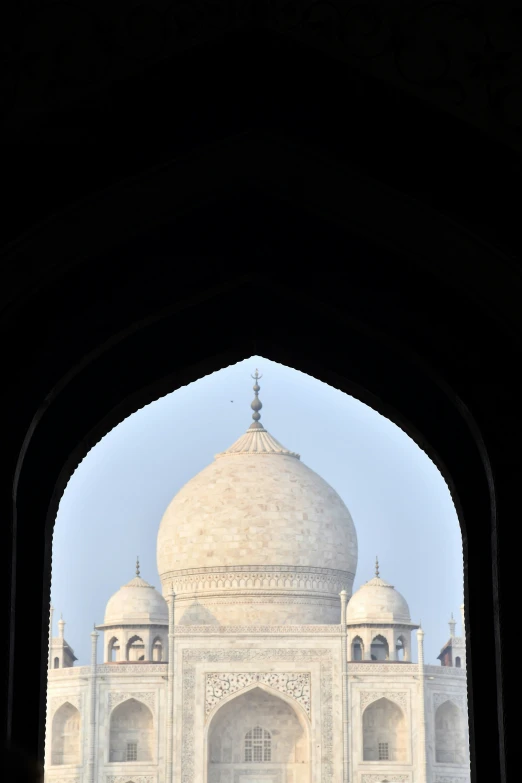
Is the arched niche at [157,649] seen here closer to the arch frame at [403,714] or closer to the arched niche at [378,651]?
the arched niche at [378,651]

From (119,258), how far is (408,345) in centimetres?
74

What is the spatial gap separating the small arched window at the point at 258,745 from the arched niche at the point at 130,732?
1.80 meters

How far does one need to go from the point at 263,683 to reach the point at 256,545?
3.85 m

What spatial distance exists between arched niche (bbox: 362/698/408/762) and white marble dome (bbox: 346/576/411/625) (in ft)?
8.95

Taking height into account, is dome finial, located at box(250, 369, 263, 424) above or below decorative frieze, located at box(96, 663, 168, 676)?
above

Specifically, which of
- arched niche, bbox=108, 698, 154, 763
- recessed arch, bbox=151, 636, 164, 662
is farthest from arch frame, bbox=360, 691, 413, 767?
recessed arch, bbox=151, 636, 164, 662

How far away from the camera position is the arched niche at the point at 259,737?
84.4 ft

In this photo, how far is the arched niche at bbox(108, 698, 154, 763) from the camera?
25.9 m

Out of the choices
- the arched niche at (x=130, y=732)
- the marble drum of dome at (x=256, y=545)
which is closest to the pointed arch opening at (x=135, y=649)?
the marble drum of dome at (x=256, y=545)

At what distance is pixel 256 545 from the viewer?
28062 millimetres

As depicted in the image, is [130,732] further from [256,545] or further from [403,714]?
[403,714]

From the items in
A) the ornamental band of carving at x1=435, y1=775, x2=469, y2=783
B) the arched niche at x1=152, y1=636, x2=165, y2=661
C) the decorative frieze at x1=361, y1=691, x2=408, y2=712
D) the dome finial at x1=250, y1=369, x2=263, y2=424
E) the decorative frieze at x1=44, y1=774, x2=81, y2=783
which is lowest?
the ornamental band of carving at x1=435, y1=775, x2=469, y2=783

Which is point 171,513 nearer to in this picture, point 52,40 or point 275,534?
point 275,534

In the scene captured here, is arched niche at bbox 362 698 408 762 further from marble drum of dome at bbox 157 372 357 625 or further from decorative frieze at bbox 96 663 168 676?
decorative frieze at bbox 96 663 168 676
